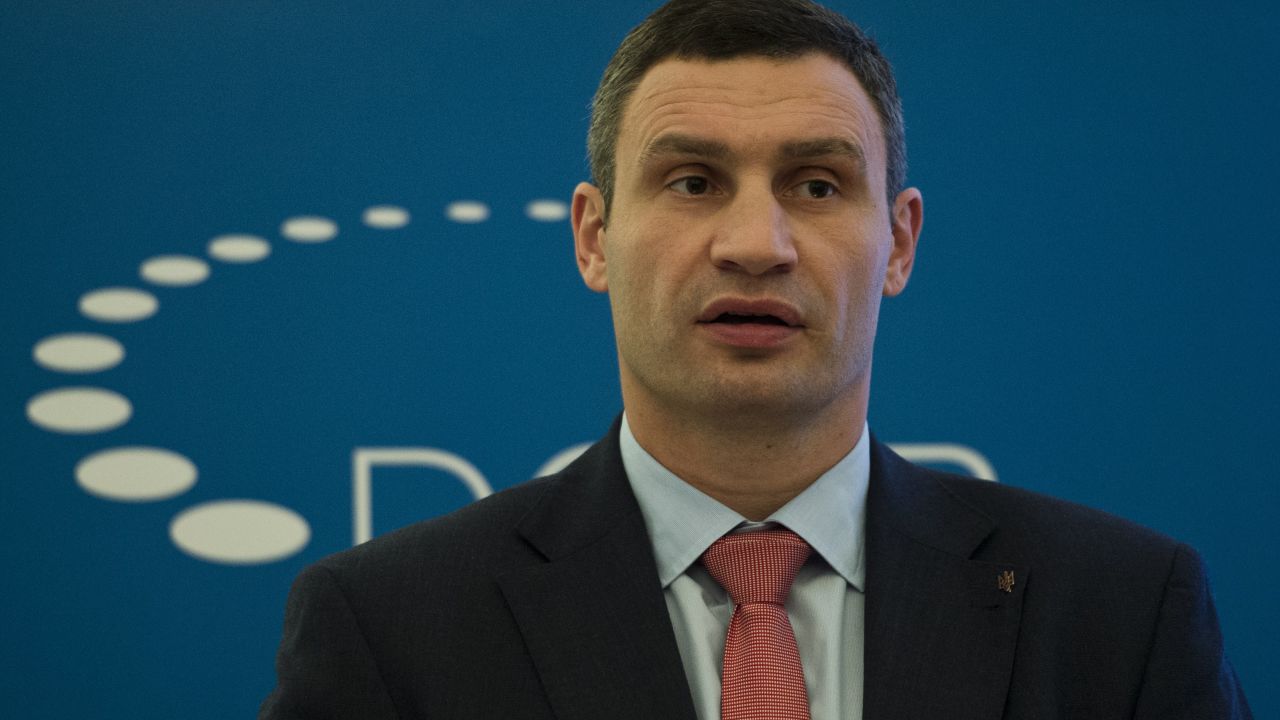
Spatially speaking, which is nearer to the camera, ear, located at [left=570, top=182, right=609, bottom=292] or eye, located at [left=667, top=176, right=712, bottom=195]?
eye, located at [left=667, top=176, right=712, bottom=195]

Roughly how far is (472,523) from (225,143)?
1.31m

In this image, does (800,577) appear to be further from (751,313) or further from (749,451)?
(751,313)

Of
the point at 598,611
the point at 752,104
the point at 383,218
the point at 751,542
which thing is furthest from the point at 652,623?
the point at 383,218

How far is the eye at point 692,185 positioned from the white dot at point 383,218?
1115mm

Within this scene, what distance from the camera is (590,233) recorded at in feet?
6.55

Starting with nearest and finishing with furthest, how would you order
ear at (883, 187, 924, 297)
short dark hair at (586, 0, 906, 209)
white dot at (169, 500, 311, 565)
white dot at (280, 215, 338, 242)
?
short dark hair at (586, 0, 906, 209)
ear at (883, 187, 924, 297)
white dot at (169, 500, 311, 565)
white dot at (280, 215, 338, 242)

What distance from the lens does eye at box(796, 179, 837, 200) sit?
179cm

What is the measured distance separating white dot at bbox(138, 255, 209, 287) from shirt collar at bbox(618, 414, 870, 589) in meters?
1.28

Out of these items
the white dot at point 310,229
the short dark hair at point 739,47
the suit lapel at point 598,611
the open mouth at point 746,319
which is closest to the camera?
the suit lapel at point 598,611

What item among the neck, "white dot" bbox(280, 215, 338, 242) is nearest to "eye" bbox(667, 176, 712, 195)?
the neck

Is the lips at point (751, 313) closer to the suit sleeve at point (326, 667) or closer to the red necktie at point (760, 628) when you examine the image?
the red necktie at point (760, 628)

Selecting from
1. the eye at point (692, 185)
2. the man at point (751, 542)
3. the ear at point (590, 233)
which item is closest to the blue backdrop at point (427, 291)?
the ear at point (590, 233)

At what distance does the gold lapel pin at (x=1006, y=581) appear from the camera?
1.73 metres

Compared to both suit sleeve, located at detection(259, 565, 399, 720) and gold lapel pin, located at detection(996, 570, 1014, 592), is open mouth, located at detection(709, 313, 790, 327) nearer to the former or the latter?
gold lapel pin, located at detection(996, 570, 1014, 592)
